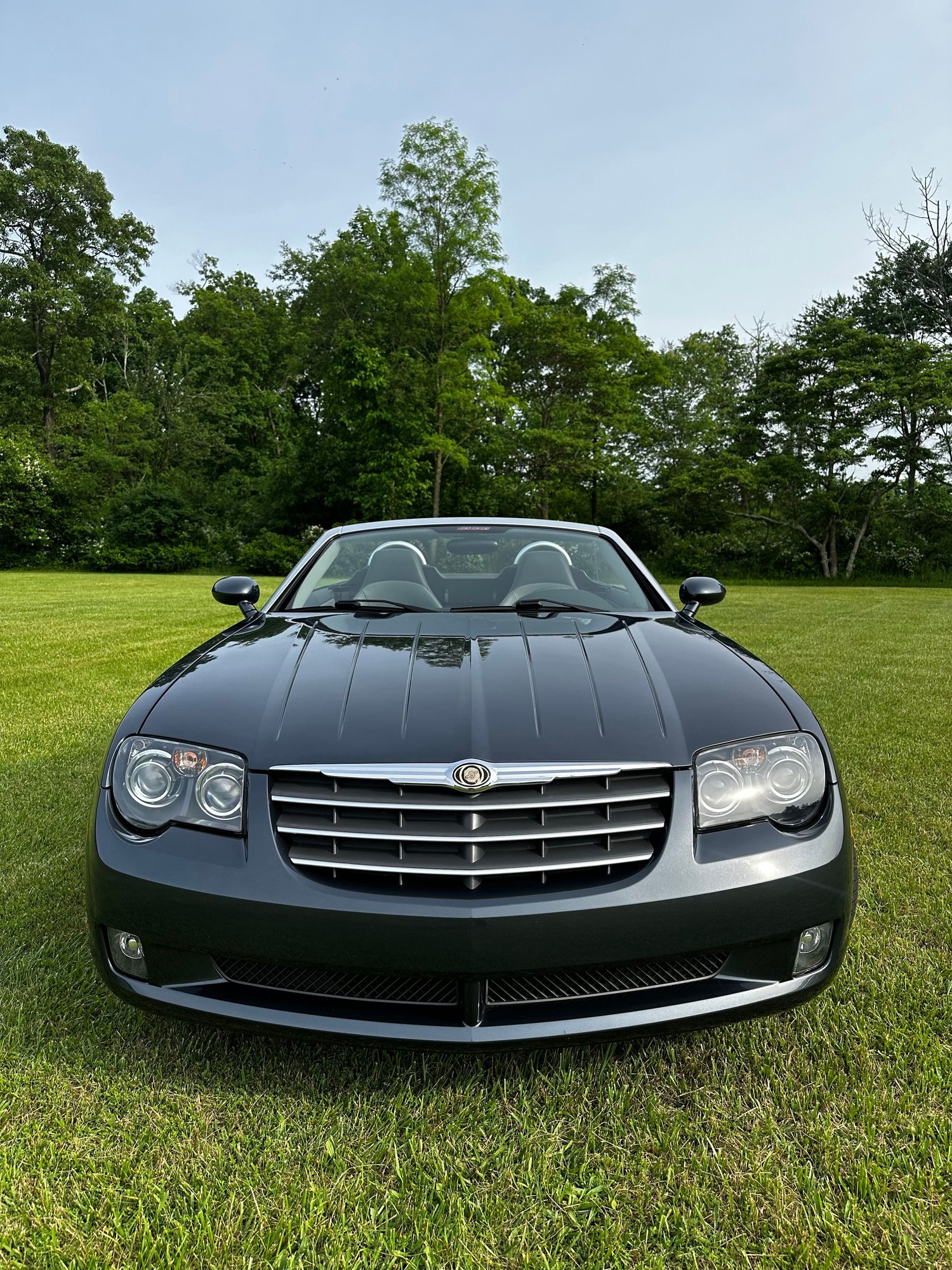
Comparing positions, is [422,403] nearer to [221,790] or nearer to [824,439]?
[824,439]

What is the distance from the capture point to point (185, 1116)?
1.51 meters

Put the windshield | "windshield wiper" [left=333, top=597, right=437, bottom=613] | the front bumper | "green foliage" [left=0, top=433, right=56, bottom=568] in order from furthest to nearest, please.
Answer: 1. "green foliage" [left=0, top=433, right=56, bottom=568]
2. the windshield
3. "windshield wiper" [left=333, top=597, right=437, bottom=613]
4. the front bumper

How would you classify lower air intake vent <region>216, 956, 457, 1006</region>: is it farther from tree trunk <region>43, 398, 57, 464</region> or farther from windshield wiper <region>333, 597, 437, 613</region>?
tree trunk <region>43, 398, 57, 464</region>

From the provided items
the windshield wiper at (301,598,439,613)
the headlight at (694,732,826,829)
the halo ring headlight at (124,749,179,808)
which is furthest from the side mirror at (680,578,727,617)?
the halo ring headlight at (124,749,179,808)

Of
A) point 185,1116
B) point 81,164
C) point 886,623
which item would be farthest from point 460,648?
point 81,164

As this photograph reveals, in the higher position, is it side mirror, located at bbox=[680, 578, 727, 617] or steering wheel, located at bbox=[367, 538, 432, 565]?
steering wheel, located at bbox=[367, 538, 432, 565]

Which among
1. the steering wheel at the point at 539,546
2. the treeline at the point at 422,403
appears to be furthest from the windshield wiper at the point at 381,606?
the treeline at the point at 422,403

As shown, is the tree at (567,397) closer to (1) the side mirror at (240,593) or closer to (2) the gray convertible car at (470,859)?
(1) the side mirror at (240,593)

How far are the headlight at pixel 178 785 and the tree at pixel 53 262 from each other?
3576 cm

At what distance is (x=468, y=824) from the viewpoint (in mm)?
1419

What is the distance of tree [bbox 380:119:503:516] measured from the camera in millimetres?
24062

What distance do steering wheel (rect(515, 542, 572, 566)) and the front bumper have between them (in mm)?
1635

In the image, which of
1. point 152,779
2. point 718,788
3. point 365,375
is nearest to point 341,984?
point 152,779

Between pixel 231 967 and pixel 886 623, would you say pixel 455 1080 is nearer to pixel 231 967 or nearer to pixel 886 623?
pixel 231 967
